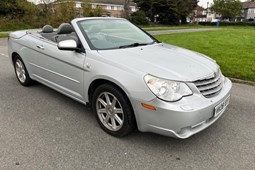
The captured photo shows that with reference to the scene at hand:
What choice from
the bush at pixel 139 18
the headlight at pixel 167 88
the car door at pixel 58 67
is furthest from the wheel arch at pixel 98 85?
the bush at pixel 139 18

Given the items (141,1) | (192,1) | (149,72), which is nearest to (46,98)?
(149,72)

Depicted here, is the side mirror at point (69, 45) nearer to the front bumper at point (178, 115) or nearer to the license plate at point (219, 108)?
the front bumper at point (178, 115)

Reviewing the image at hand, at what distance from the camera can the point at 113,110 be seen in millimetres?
2922

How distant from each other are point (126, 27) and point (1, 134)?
2.62m

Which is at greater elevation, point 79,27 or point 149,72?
point 79,27

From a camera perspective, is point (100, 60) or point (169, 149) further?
point (100, 60)

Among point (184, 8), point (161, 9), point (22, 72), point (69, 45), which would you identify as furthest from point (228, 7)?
point (69, 45)

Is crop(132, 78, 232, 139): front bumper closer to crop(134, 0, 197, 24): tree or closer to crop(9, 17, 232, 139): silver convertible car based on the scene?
crop(9, 17, 232, 139): silver convertible car

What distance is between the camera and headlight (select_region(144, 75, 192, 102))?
2.46 m

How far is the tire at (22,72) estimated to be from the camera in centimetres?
466

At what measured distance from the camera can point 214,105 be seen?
8.65 ft

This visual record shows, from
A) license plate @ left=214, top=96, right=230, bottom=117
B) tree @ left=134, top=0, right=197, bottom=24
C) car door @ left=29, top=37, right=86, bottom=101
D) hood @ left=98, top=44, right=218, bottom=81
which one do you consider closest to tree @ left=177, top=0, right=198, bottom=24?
tree @ left=134, top=0, right=197, bottom=24

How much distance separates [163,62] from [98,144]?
1290 millimetres

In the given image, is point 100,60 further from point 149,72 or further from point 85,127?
point 85,127
